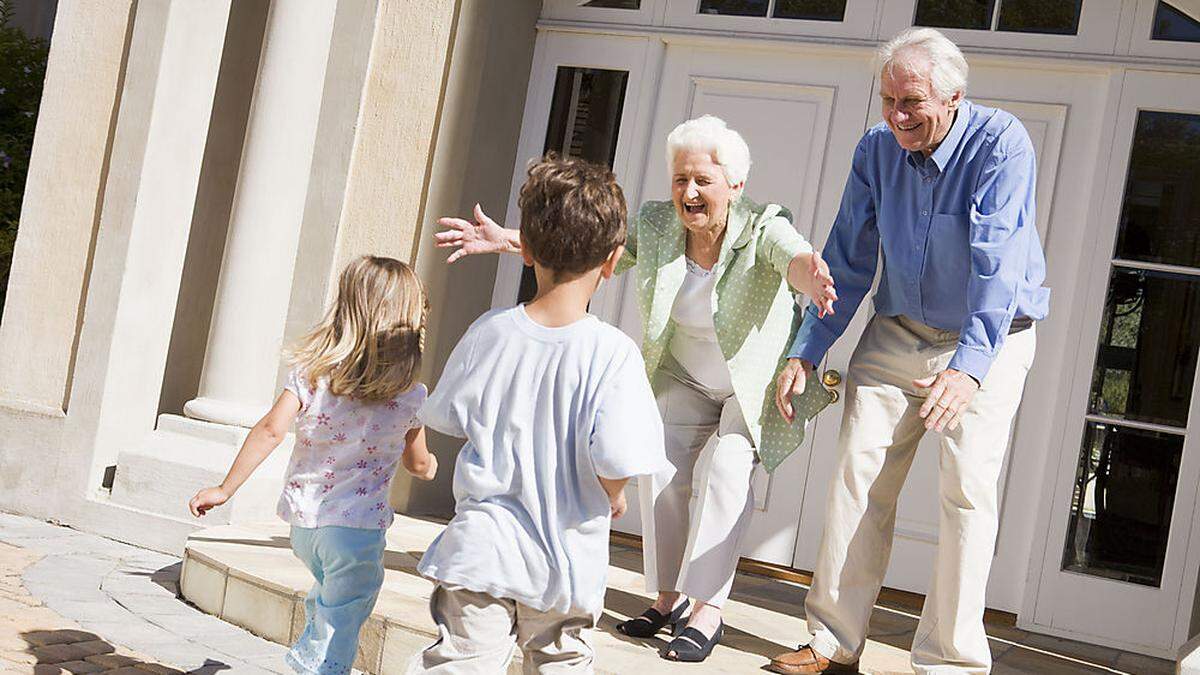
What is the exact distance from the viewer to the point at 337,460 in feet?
10.8

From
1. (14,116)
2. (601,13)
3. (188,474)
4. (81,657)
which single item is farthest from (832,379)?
(14,116)

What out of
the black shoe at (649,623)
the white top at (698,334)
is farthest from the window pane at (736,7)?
the black shoe at (649,623)

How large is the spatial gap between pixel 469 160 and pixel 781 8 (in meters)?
1.58

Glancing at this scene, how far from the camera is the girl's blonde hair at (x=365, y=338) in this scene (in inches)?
129

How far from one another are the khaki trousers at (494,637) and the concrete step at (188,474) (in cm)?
285

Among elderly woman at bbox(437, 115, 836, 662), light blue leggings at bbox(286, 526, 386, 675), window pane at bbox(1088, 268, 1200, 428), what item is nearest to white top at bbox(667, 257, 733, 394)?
elderly woman at bbox(437, 115, 836, 662)

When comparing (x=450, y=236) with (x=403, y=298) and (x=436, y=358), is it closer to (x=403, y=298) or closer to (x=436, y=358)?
(x=403, y=298)

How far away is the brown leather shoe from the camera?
3.63 metres

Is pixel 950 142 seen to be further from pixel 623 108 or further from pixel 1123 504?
pixel 623 108

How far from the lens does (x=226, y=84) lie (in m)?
5.91

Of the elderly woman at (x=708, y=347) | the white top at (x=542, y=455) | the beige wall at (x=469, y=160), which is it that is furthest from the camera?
the beige wall at (x=469, y=160)

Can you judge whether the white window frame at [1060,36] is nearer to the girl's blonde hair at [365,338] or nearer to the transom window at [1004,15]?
the transom window at [1004,15]

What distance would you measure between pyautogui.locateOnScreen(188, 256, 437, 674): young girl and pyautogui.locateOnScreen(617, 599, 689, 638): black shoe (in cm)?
89

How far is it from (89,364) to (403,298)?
9.06 ft
